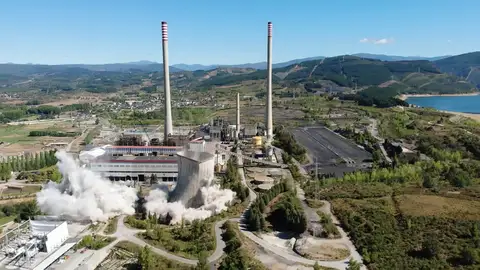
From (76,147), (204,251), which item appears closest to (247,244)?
(204,251)

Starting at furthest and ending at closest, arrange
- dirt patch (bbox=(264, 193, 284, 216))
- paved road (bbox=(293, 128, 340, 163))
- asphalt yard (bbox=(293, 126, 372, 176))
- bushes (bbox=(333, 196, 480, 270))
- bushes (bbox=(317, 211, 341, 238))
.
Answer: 1. paved road (bbox=(293, 128, 340, 163))
2. asphalt yard (bbox=(293, 126, 372, 176))
3. dirt patch (bbox=(264, 193, 284, 216))
4. bushes (bbox=(317, 211, 341, 238))
5. bushes (bbox=(333, 196, 480, 270))

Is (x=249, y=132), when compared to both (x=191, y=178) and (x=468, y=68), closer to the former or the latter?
(x=191, y=178)

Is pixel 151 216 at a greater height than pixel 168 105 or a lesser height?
lesser

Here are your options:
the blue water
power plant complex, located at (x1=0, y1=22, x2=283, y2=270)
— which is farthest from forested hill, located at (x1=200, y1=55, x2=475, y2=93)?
power plant complex, located at (x1=0, y1=22, x2=283, y2=270)

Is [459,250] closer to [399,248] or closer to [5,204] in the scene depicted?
[399,248]

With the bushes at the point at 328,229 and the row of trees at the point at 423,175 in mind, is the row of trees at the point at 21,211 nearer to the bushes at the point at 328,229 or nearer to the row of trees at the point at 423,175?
the bushes at the point at 328,229

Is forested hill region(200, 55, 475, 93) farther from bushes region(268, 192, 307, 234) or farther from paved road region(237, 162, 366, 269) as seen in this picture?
paved road region(237, 162, 366, 269)

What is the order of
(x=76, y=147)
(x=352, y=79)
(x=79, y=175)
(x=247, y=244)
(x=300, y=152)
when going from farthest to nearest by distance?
(x=352, y=79)
(x=76, y=147)
(x=300, y=152)
(x=79, y=175)
(x=247, y=244)

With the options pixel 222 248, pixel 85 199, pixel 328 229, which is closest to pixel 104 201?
pixel 85 199
